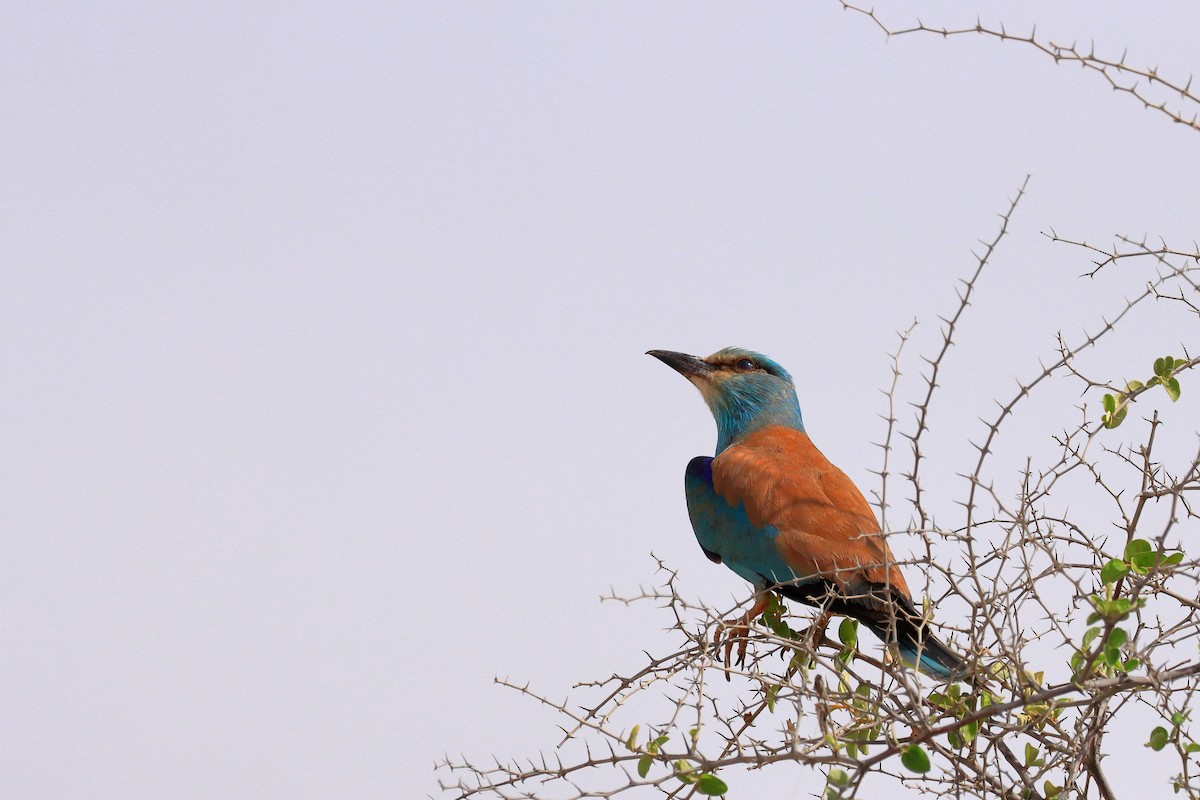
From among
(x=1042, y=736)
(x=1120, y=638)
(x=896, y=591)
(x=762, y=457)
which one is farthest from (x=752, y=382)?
(x=1120, y=638)

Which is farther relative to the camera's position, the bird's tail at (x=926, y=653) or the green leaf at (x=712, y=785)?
the bird's tail at (x=926, y=653)

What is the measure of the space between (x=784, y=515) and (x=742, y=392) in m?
1.06

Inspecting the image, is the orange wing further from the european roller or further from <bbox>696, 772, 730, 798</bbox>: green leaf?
<bbox>696, 772, 730, 798</bbox>: green leaf

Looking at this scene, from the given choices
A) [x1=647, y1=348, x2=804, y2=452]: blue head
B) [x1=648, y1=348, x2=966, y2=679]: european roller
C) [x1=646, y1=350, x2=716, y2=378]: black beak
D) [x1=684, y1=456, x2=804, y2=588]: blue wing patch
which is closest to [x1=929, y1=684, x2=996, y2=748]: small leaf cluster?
[x1=648, y1=348, x2=966, y2=679]: european roller

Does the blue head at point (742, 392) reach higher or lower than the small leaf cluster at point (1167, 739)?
higher

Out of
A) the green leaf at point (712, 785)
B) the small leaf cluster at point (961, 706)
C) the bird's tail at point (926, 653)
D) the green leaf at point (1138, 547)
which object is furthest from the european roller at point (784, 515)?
the green leaf at point (712, 785)

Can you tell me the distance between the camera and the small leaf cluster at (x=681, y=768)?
233 cm

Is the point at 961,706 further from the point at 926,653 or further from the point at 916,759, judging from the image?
the point at 926,653

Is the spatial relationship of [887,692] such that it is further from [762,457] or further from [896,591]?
[762,457]

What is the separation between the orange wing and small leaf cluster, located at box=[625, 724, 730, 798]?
0.93 m

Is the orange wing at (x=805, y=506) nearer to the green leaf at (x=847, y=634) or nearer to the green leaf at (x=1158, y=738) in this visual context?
the green leaf at (x=847, y=634)

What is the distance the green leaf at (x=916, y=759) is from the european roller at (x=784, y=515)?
2.36 feet

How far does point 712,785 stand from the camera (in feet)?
7.63

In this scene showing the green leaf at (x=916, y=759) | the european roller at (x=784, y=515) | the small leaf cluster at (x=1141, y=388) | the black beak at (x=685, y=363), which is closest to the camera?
the green leaf at (x=916, y=759)
